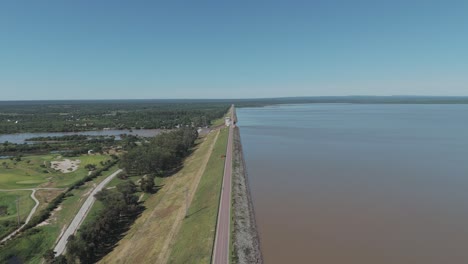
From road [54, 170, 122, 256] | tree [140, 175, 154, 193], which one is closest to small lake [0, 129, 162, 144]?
tree [140, 175, 154, 193]

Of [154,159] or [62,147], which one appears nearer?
[154,159]

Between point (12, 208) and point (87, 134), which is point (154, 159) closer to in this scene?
point (12, 208)

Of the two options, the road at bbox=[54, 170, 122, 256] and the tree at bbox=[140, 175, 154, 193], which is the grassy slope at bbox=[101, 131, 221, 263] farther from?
the road at bbox=[54, 170, 122, 256]

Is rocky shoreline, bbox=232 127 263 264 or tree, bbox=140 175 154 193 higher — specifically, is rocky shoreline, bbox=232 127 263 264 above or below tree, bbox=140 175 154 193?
above

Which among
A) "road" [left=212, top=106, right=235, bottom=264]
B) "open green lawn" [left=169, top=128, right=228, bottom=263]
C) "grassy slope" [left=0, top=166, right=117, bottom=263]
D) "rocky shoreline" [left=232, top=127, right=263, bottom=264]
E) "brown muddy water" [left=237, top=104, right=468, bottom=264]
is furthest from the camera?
"grassy slope" [left=0, top=166, right=117, bottom=263]

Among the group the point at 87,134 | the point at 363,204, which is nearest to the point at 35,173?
the point at 363,204

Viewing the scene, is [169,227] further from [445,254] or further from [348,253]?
[445,254]
